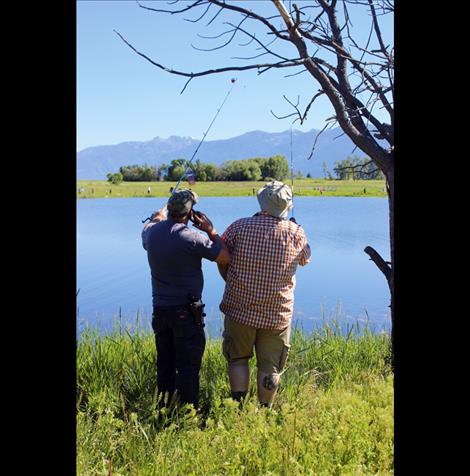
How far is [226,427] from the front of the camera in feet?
11.5

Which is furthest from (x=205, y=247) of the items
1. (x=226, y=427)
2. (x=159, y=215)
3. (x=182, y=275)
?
(x=226, y=427)

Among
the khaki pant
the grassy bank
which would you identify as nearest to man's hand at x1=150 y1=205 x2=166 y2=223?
the khaki pant

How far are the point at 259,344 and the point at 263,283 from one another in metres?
0.46

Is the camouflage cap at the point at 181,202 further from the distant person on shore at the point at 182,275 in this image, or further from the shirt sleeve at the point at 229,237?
the shirt sleeve at the point at 229,237

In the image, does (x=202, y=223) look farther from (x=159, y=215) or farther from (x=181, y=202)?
(x=159, y=215)

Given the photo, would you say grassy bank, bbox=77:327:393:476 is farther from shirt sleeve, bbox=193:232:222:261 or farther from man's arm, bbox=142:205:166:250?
man's arm, bbox=142:205:166:250

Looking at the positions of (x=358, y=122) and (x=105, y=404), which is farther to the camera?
(x=358, y=122)

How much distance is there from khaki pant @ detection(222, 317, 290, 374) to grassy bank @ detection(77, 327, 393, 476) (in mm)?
307

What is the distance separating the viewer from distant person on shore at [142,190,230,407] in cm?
371

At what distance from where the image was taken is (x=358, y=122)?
14.5ft
